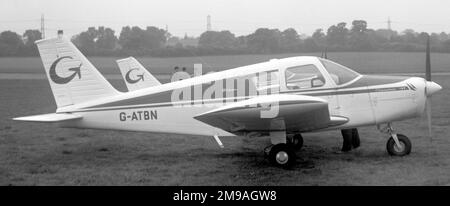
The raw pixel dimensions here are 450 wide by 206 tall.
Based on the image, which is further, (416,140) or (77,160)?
(416,140)

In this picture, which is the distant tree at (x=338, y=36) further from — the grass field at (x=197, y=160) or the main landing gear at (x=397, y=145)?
the main landing gear at (x=397, y=145)

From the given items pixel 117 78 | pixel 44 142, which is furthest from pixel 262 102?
pixel 117 78

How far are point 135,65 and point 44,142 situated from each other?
4.26 meters

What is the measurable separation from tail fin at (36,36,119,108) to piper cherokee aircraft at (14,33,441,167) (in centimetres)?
2

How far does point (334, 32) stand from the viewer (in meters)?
33.3

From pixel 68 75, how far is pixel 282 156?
13.0 ft

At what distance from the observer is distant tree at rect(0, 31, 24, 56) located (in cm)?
2686

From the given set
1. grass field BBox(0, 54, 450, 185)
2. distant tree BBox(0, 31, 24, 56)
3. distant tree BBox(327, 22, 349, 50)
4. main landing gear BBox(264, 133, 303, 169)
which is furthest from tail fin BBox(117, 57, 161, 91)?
distant tree BBox(327, 22, 349, 50)

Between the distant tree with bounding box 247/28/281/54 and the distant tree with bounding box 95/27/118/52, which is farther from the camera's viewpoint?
the distant tree with bounding box 95/27/118/52

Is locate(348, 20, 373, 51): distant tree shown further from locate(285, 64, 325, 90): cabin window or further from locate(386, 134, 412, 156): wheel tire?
locate(285, 64, 325, 90): cabin window

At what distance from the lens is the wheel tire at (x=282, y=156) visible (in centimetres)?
809

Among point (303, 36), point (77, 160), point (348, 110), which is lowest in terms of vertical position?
point (77, 160)
